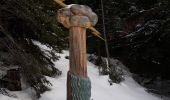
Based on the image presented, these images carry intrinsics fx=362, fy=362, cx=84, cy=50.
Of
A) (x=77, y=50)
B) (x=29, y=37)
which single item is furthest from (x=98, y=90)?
(x=77, y=50)

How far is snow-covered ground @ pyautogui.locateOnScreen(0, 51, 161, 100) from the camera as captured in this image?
213 inches

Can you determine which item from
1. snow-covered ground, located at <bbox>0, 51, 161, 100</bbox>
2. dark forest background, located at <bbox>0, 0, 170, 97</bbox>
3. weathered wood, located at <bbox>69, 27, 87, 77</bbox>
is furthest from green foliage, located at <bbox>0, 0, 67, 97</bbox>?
weathered wood, located at <bbox>69, 27, 87, 77</bbox>

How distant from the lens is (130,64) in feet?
30.3

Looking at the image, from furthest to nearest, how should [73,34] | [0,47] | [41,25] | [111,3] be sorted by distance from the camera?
[111,3] < [41,25] < [0,47] < [73,34]

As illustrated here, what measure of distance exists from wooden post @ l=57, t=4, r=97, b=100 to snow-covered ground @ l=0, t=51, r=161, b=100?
87.6 inches

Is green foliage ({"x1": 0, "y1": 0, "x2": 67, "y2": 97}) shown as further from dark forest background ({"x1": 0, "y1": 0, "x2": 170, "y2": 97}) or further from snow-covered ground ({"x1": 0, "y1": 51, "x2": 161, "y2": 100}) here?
snow-covered ground ({"x1": 0, "y1": 51, "x2": 161, "y2": 100})

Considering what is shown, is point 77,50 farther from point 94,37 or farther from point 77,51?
point 94,37

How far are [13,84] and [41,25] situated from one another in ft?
3.24

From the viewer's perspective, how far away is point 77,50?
2879 millimetres

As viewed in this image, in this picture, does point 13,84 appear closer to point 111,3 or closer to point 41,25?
point 41,25

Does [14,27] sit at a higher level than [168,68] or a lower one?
higher

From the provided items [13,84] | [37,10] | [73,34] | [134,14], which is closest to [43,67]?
[13,84]

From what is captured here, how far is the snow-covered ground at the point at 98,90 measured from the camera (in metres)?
5.41

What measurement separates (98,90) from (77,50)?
3.71 meters
